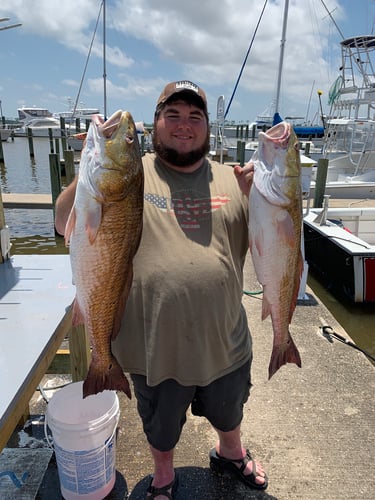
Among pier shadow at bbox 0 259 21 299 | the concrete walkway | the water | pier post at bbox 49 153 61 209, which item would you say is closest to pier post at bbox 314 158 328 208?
the water

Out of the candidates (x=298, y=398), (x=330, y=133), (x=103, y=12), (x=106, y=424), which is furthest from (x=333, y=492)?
(x=330, y=133)

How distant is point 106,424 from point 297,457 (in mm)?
1450

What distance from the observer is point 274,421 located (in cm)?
301

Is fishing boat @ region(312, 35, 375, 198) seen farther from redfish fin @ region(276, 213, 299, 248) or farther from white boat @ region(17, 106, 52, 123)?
white boat @ region(17, 106, 52, 123)

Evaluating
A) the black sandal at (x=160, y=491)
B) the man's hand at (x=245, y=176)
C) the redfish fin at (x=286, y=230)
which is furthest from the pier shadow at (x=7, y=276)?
the redfish fin at (x=286, y=230)

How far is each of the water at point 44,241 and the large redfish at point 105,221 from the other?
5.22 m

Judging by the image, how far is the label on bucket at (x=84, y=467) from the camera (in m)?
2.04

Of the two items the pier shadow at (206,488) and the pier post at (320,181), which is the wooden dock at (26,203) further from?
the pier shadow at (206,488)

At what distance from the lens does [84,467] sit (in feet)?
6.77

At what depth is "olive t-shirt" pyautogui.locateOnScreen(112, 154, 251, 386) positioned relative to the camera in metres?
1.89

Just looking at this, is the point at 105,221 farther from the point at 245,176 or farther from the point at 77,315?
the point at 245,176

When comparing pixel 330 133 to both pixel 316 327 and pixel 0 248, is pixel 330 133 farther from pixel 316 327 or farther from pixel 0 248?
pixel 0 248

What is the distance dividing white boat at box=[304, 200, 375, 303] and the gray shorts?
4689 mm

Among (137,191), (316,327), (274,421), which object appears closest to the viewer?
(137,191)
